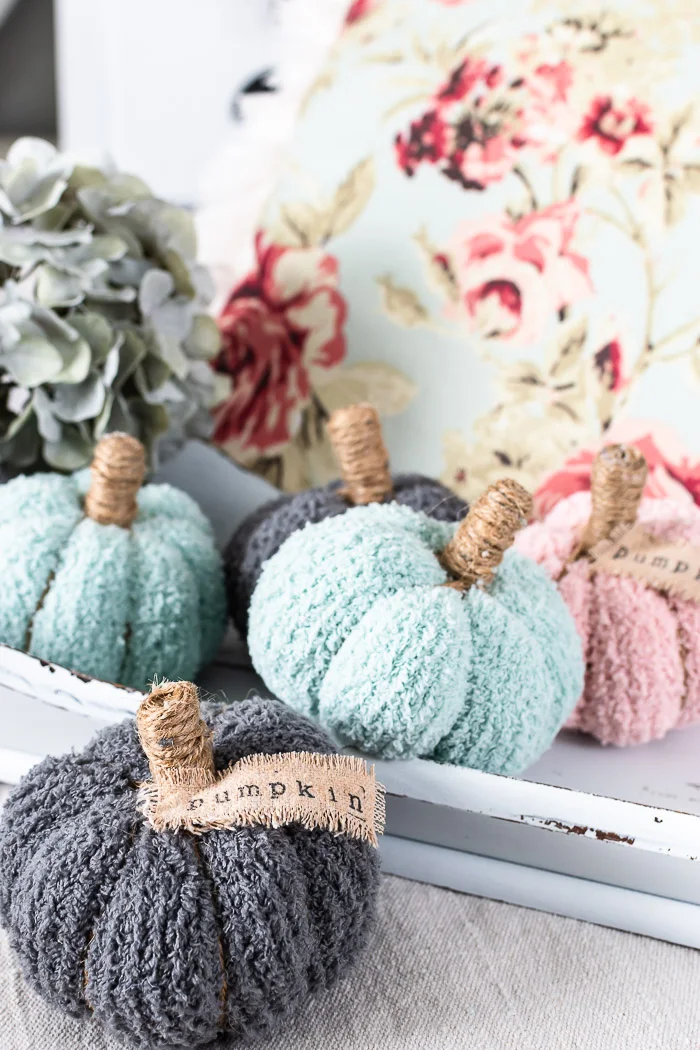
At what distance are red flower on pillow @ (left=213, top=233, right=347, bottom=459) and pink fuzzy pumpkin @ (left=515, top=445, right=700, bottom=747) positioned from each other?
31 centimetres

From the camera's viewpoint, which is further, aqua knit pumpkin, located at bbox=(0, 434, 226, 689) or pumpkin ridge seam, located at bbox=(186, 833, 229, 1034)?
aqua knit pumpkin, located at bbox=(0, 434, 226, 689)

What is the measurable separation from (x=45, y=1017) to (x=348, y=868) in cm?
14

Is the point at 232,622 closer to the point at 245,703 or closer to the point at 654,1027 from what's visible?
the point at 245,703

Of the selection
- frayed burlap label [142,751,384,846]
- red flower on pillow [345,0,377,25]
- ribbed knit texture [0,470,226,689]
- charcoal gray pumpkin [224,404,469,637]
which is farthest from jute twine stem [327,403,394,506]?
red flower on pillow [345,0,377,25]

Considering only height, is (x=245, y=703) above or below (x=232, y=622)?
above

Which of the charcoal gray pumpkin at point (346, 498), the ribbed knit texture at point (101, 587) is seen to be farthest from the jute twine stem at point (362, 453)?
the ribbed knit texture at point (101, 587)

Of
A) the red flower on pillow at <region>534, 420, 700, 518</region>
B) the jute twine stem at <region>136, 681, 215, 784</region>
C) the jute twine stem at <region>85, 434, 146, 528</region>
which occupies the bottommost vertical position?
the red flower on pillow at <region>534, 420, 700, 518</region>

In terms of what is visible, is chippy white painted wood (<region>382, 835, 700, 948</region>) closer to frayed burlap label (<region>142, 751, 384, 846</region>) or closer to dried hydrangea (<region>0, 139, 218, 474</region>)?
frayed burlap label (<region>142, 751, 384, 846</region>)

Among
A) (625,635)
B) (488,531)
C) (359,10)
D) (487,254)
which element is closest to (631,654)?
(625,635)

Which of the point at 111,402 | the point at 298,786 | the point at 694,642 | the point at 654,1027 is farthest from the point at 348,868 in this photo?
the point at 111,402

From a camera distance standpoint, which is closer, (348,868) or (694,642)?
(348,868)

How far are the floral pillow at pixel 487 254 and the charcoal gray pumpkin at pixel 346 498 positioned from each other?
0.50ft

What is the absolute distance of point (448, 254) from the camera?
717 millimetres

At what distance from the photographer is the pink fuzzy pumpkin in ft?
1.63
